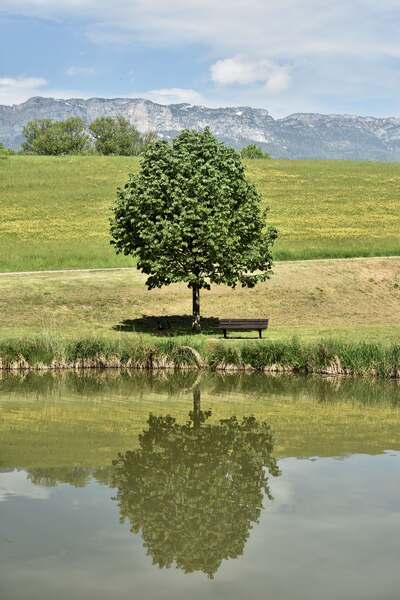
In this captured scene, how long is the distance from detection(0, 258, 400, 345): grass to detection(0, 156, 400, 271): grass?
690 cm

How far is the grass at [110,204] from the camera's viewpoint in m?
65.7

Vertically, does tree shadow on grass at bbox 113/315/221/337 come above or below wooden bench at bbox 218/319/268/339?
below

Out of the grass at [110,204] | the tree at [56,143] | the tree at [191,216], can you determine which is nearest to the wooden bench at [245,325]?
the tree at [191,216]

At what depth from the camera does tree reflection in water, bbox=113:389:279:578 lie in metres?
15.4

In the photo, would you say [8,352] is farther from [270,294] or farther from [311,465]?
[270,294]

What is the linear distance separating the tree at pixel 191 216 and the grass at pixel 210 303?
3.62m

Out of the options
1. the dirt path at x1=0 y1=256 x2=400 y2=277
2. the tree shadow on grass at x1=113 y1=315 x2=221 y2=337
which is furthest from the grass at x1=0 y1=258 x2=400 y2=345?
the dirt path at x1=0 y1=256 x2=400 y2=277

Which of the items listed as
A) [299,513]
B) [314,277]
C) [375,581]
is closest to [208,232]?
[314,277]

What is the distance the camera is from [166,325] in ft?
159

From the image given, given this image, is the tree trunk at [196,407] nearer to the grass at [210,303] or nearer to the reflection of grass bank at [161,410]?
the reflection of grass bank at [161,410]

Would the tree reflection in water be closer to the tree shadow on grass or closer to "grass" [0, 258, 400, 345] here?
"grass" [0, 258, 400, 345]

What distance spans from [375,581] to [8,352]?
24267 millimetres

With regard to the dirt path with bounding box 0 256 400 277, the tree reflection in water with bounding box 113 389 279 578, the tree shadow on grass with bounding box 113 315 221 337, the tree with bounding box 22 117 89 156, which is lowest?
the tree shadow on grass with bounding box 113 315 221 337

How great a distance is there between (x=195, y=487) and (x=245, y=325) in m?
23.8
